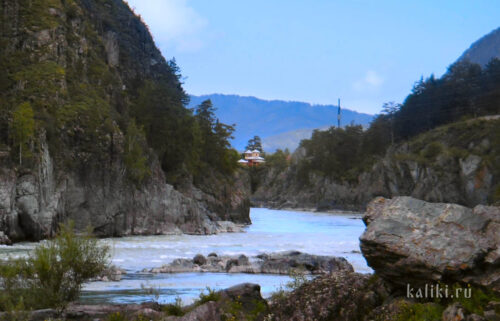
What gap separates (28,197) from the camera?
48062 mm

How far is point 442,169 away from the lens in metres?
113

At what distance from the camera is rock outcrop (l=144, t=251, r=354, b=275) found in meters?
33.5

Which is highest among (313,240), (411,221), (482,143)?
(482,143)

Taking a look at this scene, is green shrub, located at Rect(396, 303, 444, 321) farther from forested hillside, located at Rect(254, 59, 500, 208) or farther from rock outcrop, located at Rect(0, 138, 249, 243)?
forested hillside, located at Rect(254, 59, 500, 208)

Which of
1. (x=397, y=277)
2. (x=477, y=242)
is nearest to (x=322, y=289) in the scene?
(x=397, y=277)

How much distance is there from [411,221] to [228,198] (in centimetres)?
8396

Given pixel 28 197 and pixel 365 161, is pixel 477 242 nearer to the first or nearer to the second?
pixel 28 197

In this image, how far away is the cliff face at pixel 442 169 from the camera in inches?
4026

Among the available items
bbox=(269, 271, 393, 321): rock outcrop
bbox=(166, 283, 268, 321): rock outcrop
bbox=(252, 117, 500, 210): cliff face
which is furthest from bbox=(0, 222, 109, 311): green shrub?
bbox=(252, 117, 500, 210): cliff face

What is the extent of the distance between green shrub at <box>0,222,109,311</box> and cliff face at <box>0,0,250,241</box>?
31513mm

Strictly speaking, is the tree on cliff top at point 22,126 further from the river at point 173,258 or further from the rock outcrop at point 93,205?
the river at point 173,258

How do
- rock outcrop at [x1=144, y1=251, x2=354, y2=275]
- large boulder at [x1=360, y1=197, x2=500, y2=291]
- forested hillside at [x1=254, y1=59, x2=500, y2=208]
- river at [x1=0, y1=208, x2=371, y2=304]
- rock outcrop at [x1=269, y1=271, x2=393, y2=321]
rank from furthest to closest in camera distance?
forested hillside at [x1=254, y1=59, x2=500, y2=208]
rock outcrop at [x1=144, y1=251, x2=354, y2=275]
river at [x1=0, y1=208, x2=371, y2=304]
rock outcrop at [x1=269, y1=271, x2=393, y2=321]
large boulder at [x1=360, y1=197, x2=500, y2=291]

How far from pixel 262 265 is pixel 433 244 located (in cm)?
2391

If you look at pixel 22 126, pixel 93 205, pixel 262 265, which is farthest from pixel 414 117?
pixel 262 265
